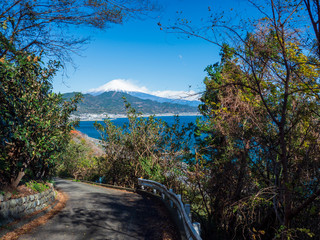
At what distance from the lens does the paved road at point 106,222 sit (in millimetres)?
Result: 6150

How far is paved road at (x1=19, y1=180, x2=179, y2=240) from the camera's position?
615cm

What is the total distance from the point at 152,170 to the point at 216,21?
1090cm

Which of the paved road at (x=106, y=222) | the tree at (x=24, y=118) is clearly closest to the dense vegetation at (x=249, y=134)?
the tree at (x=24, y=118)

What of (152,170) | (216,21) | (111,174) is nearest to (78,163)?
(111,174)

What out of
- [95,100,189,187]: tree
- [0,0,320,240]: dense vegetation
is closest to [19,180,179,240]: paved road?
[0,0,320,240]: dense vegetation

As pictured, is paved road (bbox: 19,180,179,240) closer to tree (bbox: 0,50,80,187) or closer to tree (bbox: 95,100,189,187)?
tree (bbox: 0,50,80,187)

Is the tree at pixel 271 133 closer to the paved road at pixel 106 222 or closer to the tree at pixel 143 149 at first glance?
the paved road at pixel 106 222

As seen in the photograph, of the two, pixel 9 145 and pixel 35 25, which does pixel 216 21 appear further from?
pixel 9 145

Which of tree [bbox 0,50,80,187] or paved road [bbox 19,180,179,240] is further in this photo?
tree [bbox 0,50,80,187]

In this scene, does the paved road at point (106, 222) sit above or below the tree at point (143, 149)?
below

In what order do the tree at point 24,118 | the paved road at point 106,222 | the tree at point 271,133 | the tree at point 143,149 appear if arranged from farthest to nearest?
the tree at point 143,149 < the tree at point 24,118 < the paved road at point 106,222 < the tree at point 271,133

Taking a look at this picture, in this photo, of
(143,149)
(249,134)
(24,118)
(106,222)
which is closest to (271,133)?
(249,134)

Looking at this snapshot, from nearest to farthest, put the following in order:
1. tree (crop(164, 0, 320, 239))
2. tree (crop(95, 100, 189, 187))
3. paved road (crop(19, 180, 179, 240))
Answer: tree (crop(164, 0, 320, 239))
paved road (crop(19, 180, 179, 240))
tree (crop(95, 100, 189, 187))

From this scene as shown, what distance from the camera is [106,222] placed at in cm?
723
